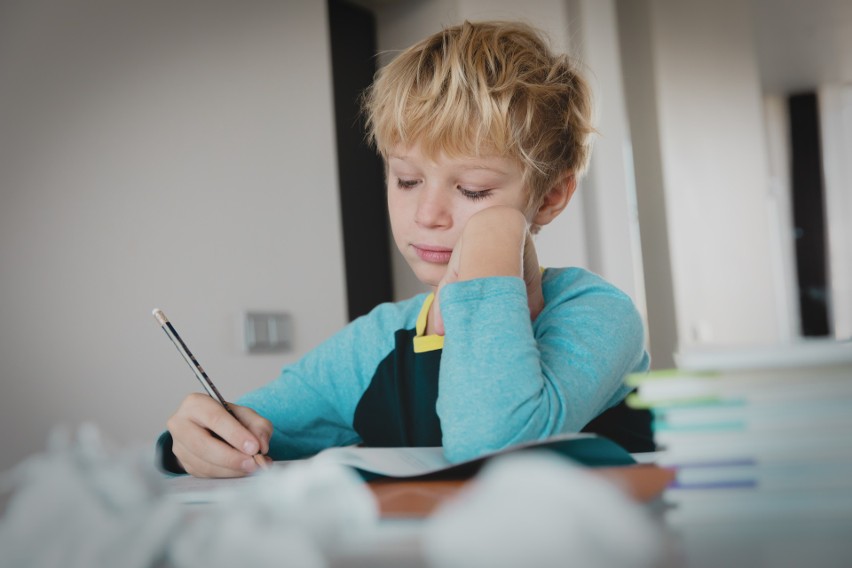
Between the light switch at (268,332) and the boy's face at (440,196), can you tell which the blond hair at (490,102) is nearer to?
the boy's face at (440,196)

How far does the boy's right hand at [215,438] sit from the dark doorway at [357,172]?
1.77 m

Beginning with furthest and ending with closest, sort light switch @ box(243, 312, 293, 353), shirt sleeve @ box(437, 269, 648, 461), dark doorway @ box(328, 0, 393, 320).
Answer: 1. dark doorway @ box(328, 0, 393, 320)
2. light switch @ box(243, 312, 293, 353)
3. shirt sleeve @ box(437, 269, 648, 461)

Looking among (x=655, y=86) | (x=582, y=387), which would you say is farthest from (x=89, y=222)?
(x=655, y=86)

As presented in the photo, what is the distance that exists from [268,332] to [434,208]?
1.14 meters

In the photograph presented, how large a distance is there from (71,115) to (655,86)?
3.00 metres

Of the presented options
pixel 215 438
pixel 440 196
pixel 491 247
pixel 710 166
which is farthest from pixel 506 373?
pixel 710 166

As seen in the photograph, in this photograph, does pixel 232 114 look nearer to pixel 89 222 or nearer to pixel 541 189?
pixel 89 222

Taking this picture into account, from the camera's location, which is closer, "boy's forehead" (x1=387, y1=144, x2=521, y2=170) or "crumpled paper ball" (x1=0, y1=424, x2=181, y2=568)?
"crumpled paper ball" (x1=0, y1=424, x2=181, y2=568)

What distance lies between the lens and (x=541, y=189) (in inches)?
49.6

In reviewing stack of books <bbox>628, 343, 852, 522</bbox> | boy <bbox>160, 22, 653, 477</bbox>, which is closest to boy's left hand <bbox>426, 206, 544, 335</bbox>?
boy <bbox>160, 22, 653, 477</bbox>

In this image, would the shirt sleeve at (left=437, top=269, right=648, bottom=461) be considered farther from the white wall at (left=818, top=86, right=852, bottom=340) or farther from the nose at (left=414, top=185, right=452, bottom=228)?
the white wall at (left=818, top=86, right=852, bottom=340)

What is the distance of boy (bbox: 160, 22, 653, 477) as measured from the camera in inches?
31.1

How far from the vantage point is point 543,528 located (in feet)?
0.87

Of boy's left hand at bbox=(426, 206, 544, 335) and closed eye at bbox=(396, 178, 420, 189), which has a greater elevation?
closed eye at bbox=(396, 178, 420, 189)
